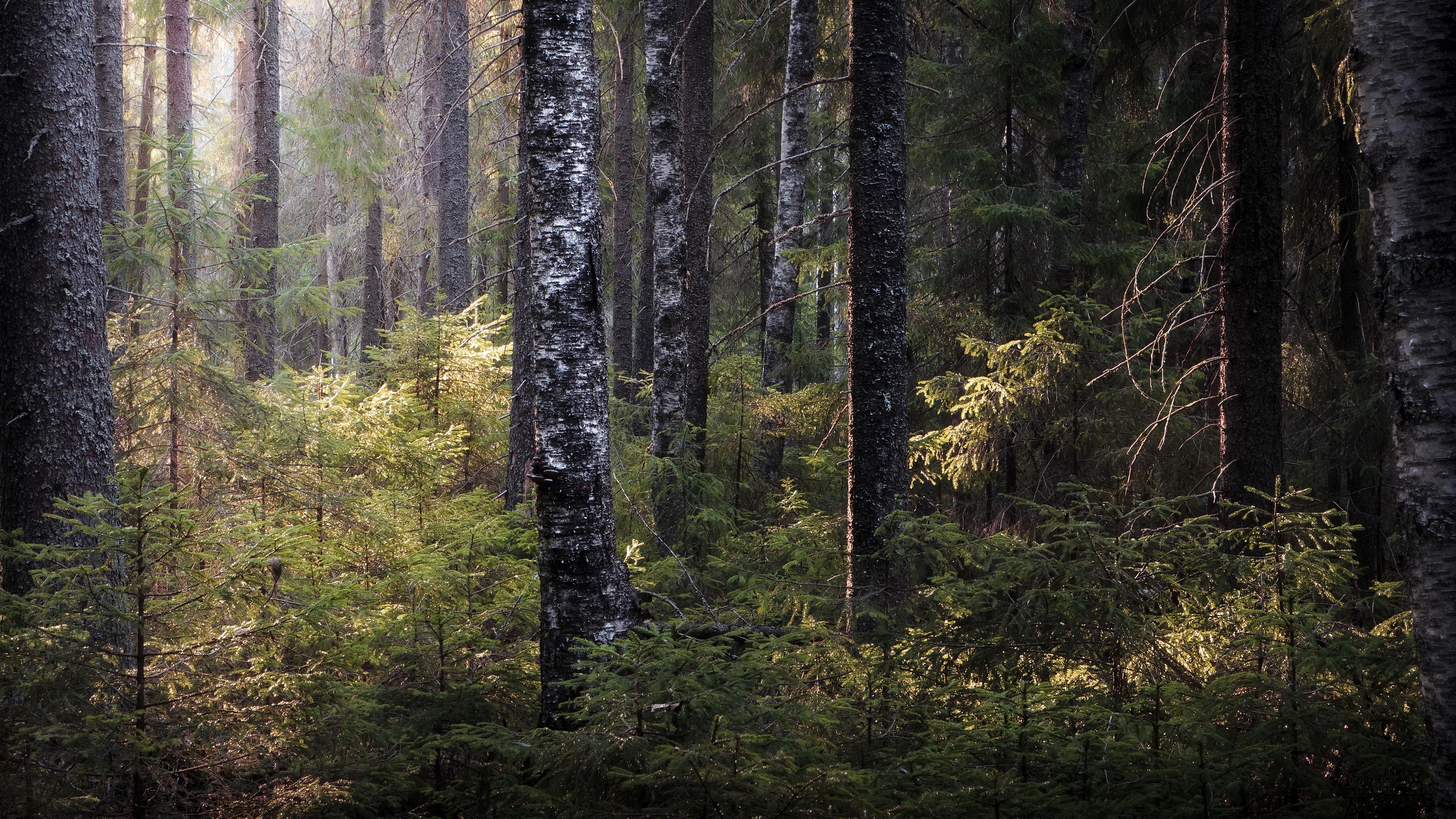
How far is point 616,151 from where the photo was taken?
14.7m

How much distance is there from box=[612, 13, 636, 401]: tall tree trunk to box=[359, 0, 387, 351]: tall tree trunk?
4594 mm

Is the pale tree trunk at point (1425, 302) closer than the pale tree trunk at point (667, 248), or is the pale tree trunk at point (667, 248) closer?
the pale tree trunk at point (1425, 302)

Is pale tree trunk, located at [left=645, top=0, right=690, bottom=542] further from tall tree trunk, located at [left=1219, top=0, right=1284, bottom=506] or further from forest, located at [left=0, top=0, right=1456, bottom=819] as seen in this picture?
tall tree trunk, located at [left=1219, top=0, right=1284, bottom=506]

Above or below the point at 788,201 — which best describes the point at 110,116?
above

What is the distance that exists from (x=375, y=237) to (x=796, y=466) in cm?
1122

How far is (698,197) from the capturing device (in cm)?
941

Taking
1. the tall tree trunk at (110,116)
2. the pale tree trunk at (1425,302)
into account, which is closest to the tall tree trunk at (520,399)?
the tall tree trunk at (110,116)

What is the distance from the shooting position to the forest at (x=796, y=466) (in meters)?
3.16

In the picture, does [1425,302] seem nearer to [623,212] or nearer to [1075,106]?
[1075,106]

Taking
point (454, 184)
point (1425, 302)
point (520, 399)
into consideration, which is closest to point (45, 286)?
point (520, 399)

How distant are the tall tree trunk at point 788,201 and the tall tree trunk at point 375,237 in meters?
8.38

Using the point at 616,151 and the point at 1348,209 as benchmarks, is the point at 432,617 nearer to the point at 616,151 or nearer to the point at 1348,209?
the point at 1348,209

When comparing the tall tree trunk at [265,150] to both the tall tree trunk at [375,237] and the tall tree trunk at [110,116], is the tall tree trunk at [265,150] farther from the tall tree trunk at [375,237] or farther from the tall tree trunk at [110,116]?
the tall tree trunk at [110,116]

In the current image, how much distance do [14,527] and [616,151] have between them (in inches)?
432
